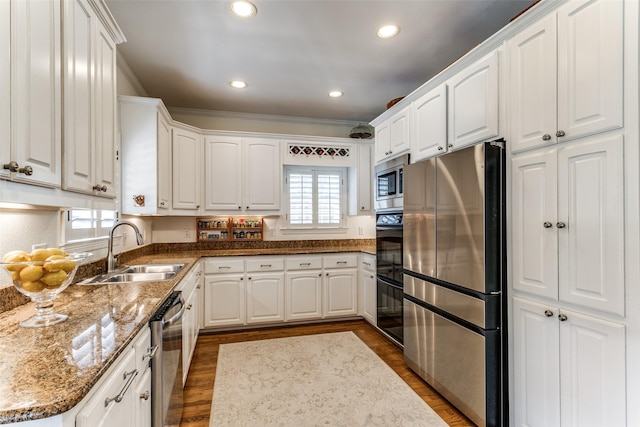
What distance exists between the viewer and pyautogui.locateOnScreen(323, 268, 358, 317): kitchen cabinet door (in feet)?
12.1

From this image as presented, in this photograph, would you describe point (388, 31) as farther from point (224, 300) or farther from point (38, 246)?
point (224, 300)

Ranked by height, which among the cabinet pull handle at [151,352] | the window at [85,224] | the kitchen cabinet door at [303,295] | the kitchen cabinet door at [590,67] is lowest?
the kitchen cabinet door at [303,295]

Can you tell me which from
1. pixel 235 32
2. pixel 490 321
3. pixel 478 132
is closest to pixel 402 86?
pixel 478 132

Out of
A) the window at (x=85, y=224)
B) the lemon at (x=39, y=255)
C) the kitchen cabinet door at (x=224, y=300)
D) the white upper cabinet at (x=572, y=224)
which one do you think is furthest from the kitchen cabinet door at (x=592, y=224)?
the kitchen cabinet door at (x=224, y=300)

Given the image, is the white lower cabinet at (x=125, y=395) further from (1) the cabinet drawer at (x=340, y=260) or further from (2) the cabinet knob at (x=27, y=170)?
(1) the cabinet drawer at (x=340, y=260)

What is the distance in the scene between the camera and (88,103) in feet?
4.55

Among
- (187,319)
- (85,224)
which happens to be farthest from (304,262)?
(85,224)

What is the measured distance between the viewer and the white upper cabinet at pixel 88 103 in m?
1.22

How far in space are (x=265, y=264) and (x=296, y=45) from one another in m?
2.24

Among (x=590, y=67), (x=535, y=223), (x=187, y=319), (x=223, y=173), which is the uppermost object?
(x=590, y=67)

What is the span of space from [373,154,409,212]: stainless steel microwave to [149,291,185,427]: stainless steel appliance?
2022mm

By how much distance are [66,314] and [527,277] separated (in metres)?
2.22

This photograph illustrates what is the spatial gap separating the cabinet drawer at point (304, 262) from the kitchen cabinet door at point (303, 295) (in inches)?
1.9

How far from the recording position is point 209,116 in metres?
3.93
